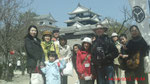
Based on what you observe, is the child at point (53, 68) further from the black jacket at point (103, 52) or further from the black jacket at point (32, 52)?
the black jacket at point (103, 52)

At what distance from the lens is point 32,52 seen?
4129 mm

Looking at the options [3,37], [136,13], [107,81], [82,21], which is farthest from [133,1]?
[82,21]

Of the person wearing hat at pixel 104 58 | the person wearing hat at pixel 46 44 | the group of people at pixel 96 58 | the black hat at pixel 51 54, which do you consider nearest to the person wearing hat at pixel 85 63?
the group of people at pixel 96 58

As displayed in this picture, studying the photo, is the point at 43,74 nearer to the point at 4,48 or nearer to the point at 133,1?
the point at 133,1

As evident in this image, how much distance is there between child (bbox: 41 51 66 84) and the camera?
4368mm

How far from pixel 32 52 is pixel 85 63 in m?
1.24

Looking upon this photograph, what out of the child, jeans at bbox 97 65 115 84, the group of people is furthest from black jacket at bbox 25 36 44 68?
jeans at bbox 97 65 115 84

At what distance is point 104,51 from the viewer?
429cm

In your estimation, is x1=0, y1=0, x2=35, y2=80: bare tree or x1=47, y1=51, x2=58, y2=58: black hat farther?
x1=0, y1=0, x2=35, y2=80: bare tree

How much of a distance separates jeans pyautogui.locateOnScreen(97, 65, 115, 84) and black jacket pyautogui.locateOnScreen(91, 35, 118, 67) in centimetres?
10

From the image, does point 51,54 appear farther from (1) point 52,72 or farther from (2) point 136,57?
(2) point 136,57

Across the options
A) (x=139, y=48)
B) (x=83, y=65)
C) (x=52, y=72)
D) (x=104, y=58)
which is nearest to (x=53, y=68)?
(x=52, y=72)

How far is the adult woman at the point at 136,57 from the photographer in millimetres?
4207

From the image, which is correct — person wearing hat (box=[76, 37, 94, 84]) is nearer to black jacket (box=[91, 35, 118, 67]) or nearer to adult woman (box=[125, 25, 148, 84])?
black jacket (box=[91, 35, 118, 67])
